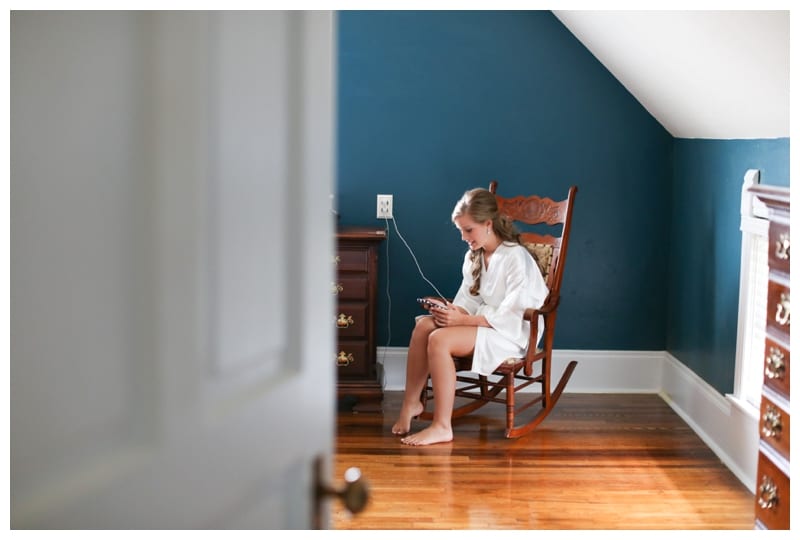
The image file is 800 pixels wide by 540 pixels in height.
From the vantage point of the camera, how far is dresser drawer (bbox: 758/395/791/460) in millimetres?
2307

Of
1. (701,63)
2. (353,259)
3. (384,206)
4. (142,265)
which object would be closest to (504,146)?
(384,206)

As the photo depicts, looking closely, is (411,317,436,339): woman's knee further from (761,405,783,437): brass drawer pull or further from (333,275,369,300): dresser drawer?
(761,405,783,437): brass drawer pull

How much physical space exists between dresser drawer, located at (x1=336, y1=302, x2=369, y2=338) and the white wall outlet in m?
0.62

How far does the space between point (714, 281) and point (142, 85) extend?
11.4 feet

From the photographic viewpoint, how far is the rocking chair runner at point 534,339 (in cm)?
402

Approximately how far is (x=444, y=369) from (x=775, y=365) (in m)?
1.79

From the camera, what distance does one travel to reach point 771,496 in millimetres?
2398

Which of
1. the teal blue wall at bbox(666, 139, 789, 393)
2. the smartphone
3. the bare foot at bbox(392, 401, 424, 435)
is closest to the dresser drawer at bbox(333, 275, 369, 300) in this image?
the smartphone

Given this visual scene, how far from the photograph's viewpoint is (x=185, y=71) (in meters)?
1.07

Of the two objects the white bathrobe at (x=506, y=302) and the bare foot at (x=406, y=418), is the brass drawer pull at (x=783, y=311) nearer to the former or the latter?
the white bathrobe at (x=506, y=302)

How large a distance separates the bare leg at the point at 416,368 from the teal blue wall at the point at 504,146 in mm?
747

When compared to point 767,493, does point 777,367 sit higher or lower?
higher

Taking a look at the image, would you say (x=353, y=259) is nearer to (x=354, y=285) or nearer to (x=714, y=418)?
(x=354, y=285)
